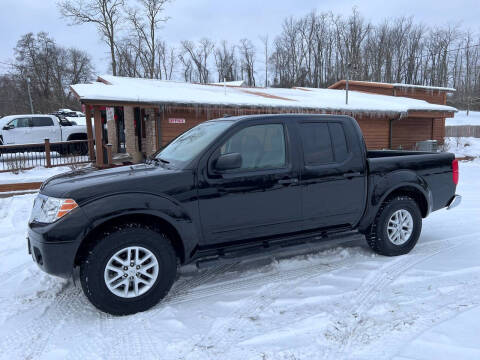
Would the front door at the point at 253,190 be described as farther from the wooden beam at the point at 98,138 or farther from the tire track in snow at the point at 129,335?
the wooden beam at the point at 98,138

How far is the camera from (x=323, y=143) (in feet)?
13.7

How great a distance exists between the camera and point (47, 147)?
11695 millimetres

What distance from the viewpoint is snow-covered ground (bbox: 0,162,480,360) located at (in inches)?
107

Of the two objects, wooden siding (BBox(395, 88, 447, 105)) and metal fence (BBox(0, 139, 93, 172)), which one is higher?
wooden siding (BBox(395, 88, 447, 105))

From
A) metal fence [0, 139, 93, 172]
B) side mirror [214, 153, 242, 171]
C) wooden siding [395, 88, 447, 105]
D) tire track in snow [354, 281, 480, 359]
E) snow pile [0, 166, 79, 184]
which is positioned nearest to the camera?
tire track in snow [354, 281, 480, 359]

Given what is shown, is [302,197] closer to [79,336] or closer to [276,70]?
[79,336]

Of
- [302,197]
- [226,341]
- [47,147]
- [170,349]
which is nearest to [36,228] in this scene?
[170,349]

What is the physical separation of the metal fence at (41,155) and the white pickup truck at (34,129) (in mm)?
2953

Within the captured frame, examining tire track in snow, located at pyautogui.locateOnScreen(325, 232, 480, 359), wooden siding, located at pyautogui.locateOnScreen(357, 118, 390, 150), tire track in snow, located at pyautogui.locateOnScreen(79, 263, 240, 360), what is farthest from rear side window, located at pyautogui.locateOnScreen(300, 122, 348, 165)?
wooden siding, located at pyautogui.locateOnScreen(357, 118, 390, 150)

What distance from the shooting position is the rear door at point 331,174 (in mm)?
3996

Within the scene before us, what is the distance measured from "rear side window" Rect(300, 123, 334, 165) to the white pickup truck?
589 inches

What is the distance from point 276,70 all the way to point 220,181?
2251 inches

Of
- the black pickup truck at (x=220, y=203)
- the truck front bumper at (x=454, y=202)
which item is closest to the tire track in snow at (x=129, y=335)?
the black pickup truck at (x=220, y=203)

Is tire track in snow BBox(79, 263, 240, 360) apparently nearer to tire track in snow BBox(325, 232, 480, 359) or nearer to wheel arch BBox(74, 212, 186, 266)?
wheel arch BBox(74, 212, 186, 266)
